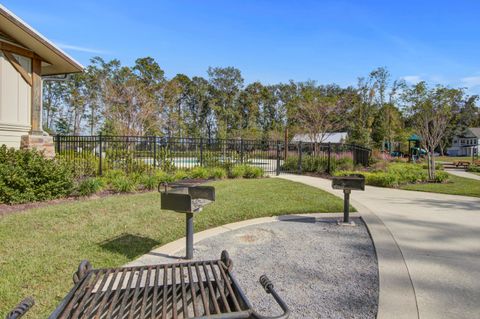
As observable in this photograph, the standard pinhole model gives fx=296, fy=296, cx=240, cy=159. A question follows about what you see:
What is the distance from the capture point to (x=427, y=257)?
11.9 ft

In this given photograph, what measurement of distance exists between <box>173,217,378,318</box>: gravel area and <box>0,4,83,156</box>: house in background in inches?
247

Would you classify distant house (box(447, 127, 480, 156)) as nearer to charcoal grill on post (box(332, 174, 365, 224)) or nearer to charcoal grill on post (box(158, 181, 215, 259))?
charcoal grill on post (box(332, 174, 365, 224))

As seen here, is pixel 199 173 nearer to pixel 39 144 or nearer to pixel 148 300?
pixel 39 144

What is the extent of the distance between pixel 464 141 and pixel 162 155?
6506 cm

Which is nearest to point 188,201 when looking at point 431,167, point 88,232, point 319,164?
point 88,232

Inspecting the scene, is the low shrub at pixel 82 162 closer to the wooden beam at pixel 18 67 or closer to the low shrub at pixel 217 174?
the wooden beam at pixel 18 67

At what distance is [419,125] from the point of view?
43.8 ft

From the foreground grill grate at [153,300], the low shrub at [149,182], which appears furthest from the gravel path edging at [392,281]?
the low shrub at [149,182]

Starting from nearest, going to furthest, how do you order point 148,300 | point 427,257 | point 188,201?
point 148,300, point 188,201, point 427,257

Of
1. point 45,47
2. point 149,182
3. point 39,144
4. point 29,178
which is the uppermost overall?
point 45,47

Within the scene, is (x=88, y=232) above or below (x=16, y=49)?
below

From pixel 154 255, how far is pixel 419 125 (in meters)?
13.6

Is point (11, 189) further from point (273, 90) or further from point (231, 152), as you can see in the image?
point (273, 90)

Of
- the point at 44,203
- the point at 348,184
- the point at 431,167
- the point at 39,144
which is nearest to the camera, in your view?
the point at 348,184
